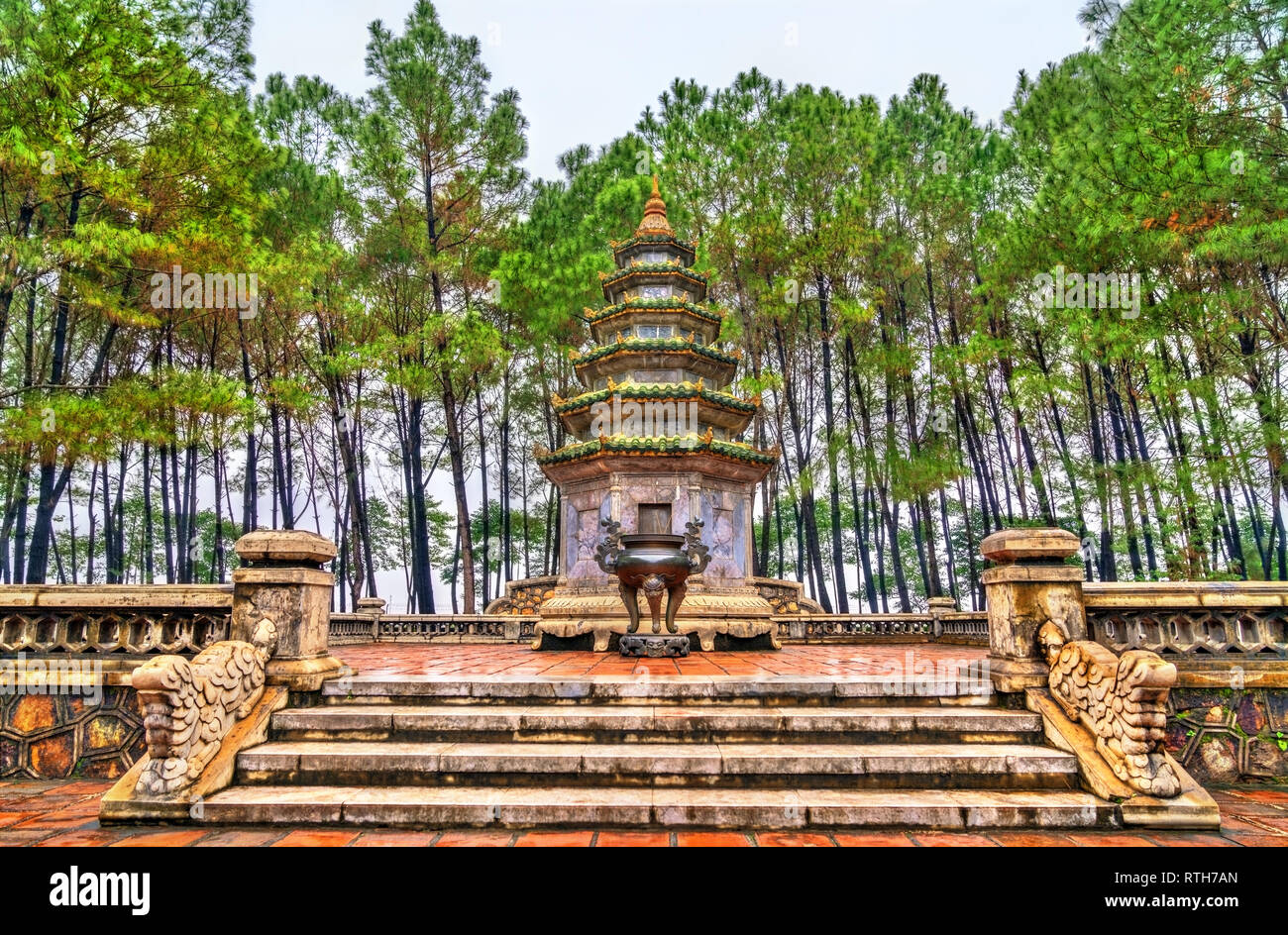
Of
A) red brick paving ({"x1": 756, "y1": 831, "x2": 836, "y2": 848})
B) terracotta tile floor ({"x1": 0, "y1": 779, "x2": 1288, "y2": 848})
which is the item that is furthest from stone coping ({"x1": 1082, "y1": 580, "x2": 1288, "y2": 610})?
red brick paving ({"x1": 756, "y1": 831, "x2": 836, "y2": 848})

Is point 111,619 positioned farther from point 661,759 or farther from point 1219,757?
point 1219,757

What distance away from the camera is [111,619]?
200 inches

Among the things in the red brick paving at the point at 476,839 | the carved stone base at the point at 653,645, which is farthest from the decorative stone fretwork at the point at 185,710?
the carved stone base at the point at 653,645

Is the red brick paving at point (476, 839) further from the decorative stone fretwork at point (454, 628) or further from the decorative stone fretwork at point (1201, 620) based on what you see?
the decorative stone fretwork at point (454, 628)

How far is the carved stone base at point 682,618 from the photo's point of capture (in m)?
9.94

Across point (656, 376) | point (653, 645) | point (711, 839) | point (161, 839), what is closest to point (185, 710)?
point (161, 839)

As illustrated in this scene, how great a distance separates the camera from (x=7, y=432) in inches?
374

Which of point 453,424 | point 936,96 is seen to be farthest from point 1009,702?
point 936,96

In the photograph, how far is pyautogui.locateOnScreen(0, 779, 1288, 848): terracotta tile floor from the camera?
337cm

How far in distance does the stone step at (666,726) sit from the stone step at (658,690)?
298 millimetres

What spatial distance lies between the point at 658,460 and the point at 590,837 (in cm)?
782
